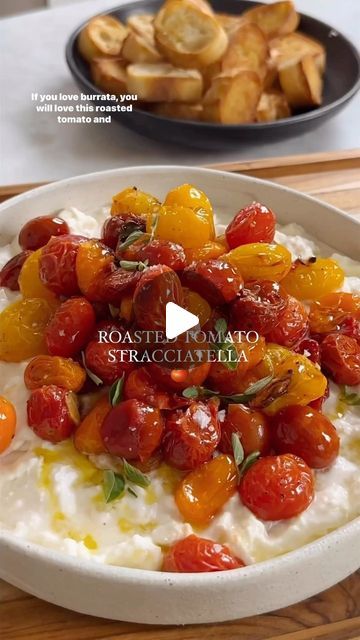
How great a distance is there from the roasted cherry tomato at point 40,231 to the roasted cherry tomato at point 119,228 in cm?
18

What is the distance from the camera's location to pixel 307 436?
1.32 meters

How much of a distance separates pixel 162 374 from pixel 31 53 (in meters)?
2.11

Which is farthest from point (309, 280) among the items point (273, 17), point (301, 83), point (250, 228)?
point (273, 17)

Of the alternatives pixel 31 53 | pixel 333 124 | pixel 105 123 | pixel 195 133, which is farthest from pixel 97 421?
pixel 31 53

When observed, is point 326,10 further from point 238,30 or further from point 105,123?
point 105,123

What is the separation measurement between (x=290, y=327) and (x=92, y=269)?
1.22 ft

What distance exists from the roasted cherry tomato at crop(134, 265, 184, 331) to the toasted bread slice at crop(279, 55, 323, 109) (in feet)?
4.50

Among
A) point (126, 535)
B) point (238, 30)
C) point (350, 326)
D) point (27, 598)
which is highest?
point (238, 30)

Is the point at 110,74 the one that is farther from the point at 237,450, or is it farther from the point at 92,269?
the point at 237,450

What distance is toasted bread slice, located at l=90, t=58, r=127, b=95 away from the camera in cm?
244

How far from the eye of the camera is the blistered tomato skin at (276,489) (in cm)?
125

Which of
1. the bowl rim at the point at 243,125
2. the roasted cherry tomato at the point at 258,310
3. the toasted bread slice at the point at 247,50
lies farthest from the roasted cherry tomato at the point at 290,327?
the toasted bread slice at the point at 247,50

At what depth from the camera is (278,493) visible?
1248mm

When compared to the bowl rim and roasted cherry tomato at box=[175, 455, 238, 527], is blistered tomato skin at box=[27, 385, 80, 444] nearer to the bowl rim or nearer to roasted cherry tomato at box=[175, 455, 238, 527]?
roasted cherry tomato at box=[175, 455, 238, 527]
